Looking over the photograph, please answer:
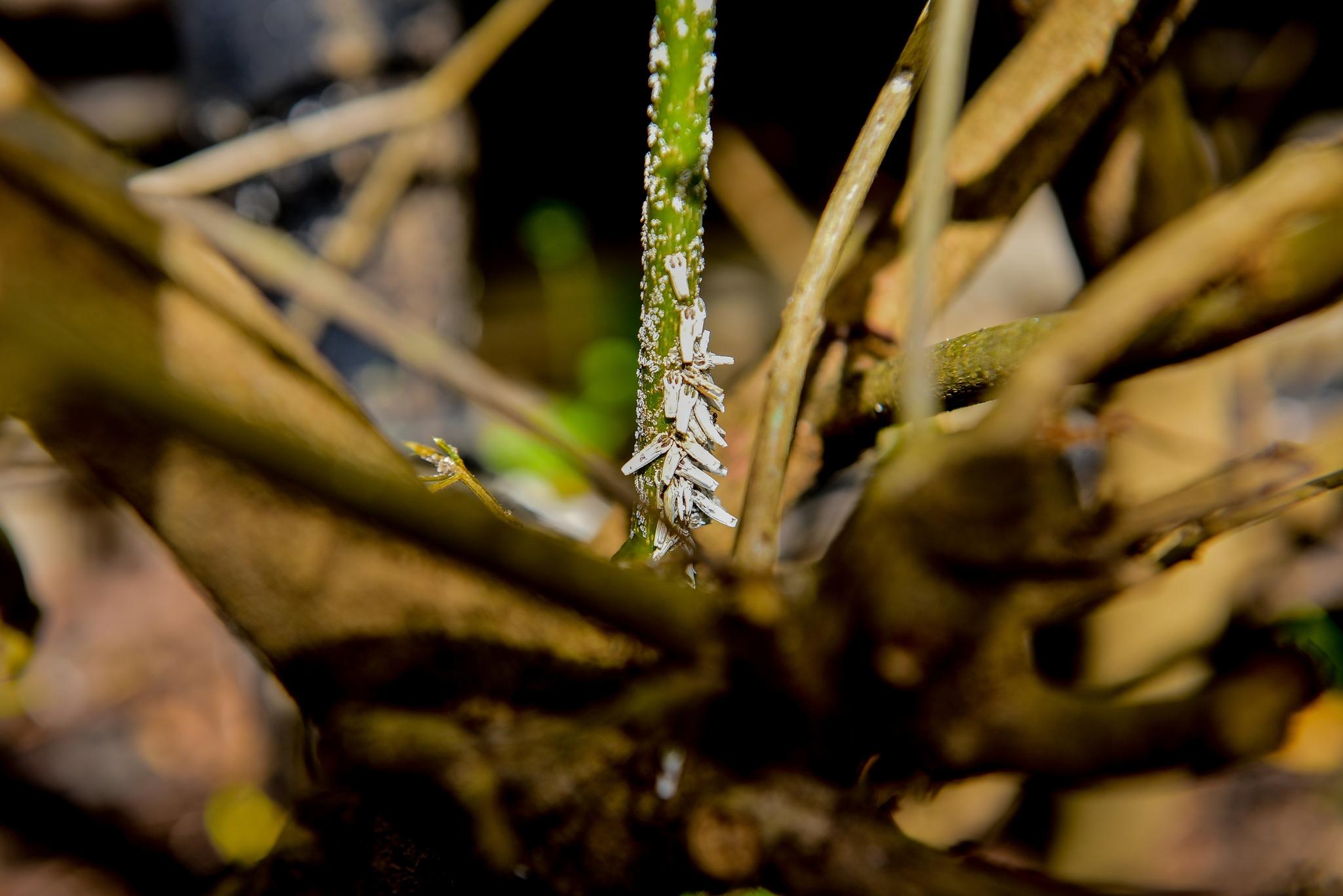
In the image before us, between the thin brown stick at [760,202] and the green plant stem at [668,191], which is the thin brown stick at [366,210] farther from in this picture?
the green plant stem at [668,191]

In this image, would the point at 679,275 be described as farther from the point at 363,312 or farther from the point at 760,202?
the point at 760,202

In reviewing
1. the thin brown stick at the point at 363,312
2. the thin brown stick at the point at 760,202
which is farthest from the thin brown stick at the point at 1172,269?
the thin brown stick at the point at 760,202

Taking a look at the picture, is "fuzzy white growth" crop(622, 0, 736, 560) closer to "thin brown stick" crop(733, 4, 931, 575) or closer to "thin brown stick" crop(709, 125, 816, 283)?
"thin brown stick" crop(733, 4, 931, 575)

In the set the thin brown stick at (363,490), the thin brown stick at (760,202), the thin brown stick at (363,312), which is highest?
the thin brown stick at (760,202)

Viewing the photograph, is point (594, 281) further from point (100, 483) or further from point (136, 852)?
point (100, 483)

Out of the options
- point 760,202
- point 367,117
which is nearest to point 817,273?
point 367,117
